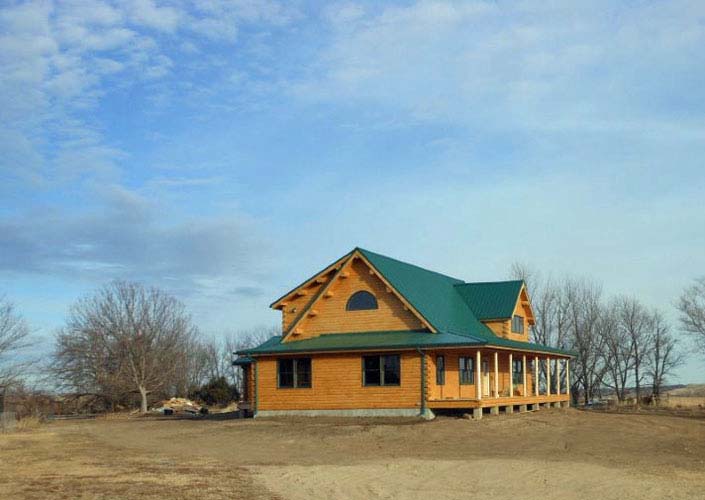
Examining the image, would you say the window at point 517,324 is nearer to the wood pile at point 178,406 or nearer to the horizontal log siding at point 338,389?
the horizontal log siding at point 338,389

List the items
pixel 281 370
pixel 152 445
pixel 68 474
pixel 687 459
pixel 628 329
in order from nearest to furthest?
pixel 68 474 < pixel 687 459 < pixel 152 445 < pixel 281 370 < pixel 628 329

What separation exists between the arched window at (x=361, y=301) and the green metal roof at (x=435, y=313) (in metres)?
1.20

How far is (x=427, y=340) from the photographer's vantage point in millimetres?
35781

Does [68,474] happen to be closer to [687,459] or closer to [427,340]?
[687,459]

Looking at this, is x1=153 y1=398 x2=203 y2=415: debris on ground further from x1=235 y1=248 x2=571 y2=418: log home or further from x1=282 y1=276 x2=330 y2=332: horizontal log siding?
x1=282 y1=276 x2=330 y2=332: horizontal log siding

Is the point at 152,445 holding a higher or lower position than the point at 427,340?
lower

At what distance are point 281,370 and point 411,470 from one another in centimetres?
1964

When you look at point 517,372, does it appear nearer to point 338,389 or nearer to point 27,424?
point 338,389

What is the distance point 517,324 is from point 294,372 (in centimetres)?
1448

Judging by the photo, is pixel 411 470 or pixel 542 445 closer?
pixel 411 470

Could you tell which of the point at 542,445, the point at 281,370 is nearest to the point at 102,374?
the point at 281,370

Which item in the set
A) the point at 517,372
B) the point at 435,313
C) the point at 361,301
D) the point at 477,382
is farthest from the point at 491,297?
the point at 477,382

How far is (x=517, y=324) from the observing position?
47375 millimetres

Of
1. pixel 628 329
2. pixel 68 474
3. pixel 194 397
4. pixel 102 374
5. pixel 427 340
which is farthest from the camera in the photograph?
pixel 628 329
